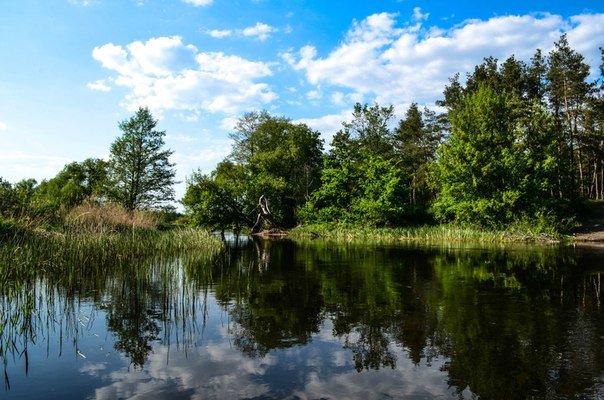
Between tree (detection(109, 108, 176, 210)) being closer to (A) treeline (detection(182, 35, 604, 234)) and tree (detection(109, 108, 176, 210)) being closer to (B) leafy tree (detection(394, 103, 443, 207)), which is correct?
(A) treeline (detection(182, 35, 604, 234))

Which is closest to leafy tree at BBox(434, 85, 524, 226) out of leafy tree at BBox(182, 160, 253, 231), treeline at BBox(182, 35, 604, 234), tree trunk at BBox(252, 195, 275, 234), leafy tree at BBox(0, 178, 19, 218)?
treeline at BBox(182, 35, 604, 234)

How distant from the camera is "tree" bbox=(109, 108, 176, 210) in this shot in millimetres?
47938

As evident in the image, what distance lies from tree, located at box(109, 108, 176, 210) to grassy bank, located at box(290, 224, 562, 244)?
18939 mm

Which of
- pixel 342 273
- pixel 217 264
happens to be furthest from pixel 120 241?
pixel 342 273

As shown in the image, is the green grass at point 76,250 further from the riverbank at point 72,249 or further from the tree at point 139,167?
the tree at point 139,167

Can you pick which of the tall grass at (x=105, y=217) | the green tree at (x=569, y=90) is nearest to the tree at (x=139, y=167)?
the tall grass at (x=105, y=217)

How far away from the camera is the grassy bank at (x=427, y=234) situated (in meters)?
31.8

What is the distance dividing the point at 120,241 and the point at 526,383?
49.5ft

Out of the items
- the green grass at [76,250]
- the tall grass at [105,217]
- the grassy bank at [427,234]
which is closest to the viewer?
the green grass at [76,250]

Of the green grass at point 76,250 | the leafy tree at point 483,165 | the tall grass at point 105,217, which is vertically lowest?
the green grass at point 76,250

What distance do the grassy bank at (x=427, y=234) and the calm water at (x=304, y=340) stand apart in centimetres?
2152

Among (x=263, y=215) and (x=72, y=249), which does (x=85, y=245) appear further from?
(x=263, y=215)

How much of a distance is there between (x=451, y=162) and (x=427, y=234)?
9.15 metres

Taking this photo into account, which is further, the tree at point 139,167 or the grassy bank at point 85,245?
the tree at point 139,167
